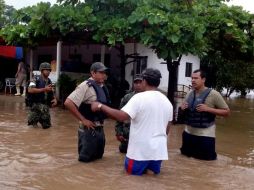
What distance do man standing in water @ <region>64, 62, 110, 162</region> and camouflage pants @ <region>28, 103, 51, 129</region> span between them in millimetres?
3698

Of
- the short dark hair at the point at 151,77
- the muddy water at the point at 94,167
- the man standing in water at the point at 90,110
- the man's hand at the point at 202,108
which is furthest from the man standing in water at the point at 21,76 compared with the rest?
the short dark hair at the point at 151,77

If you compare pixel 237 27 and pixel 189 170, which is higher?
pixel 237 27

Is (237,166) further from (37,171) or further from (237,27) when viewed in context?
(237,27)

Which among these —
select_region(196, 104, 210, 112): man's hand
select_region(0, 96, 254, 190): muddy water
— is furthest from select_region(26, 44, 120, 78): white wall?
select_region(196, 104, 210, 112): man's hand

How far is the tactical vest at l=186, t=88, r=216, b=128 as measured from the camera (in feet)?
24.4

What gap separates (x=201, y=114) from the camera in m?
7.43

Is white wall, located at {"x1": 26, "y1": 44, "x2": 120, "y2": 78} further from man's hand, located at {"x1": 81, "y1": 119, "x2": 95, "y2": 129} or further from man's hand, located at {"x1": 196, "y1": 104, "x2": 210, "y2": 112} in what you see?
man's hand, located at {"x1": 81, "y1": 119, "x2": 95, "y2": 129}

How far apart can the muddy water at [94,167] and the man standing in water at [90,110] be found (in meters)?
0.27

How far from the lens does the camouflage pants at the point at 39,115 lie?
34.1ft

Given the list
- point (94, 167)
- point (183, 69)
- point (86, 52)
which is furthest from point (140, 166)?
point (183, 69)

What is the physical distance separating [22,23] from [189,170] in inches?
389

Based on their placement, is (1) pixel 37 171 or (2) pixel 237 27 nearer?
(1) pixel 37 171

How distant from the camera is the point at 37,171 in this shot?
21.2 ft

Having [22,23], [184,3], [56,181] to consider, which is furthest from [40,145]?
[22,23]
